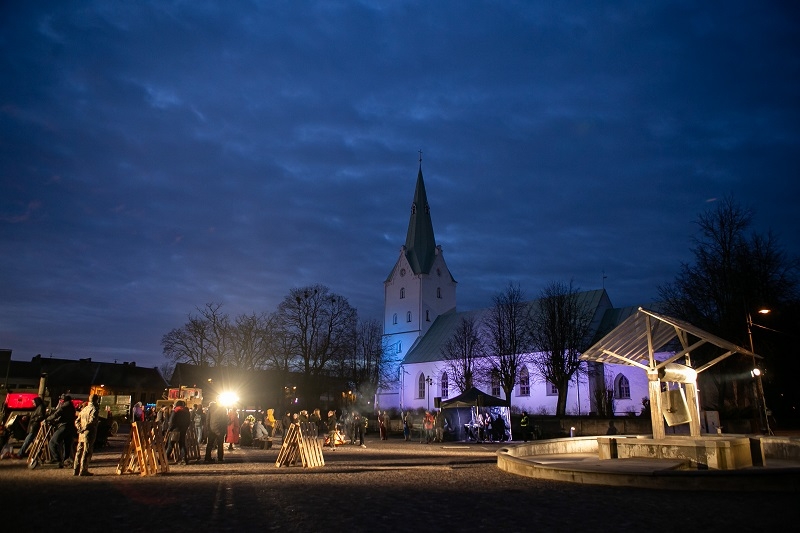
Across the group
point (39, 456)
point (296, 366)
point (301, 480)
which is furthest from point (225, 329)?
point (301, 480)

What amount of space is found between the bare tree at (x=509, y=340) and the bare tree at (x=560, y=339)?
71.5 inches

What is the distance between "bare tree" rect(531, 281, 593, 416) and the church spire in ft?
77.0

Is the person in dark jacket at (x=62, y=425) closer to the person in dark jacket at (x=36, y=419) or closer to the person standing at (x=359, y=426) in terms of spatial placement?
the person in dark jacket at (x=36, y=419)

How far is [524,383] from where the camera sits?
59.2m

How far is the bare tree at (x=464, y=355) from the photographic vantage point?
2304 inches

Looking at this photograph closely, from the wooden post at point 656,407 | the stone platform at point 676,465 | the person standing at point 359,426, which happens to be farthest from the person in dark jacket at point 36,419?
the wooden post at point 656,407

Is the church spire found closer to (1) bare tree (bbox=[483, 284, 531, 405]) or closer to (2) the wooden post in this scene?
(1) bare tree (bbox=[483, 284, 531, 405])

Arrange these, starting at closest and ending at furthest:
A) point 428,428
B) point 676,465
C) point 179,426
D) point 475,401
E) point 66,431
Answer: point 676,465
point 66,431
point 179,426
point 428,428
point 475,401

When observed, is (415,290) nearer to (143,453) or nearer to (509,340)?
(509,340)

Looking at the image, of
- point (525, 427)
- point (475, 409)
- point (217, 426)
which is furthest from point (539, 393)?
point (217, 426)

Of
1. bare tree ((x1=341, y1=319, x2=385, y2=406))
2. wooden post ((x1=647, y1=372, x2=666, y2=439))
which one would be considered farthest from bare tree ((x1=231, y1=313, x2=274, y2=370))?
wooden post ((x1=647, y1=372, x2=666, y2=439))

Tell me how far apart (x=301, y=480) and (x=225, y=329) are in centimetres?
4709

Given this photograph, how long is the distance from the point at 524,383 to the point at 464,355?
681 centimetres

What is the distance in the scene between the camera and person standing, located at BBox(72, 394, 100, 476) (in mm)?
12742
